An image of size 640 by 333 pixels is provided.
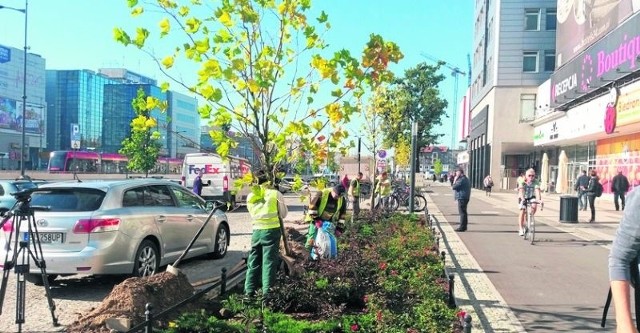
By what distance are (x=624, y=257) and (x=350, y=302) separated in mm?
3975

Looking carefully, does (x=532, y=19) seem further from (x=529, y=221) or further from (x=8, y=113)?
(x=8, y=113)

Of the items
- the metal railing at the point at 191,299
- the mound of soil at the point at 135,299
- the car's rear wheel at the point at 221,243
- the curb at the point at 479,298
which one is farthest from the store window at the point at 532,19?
the mound of soil at the point at 135,299

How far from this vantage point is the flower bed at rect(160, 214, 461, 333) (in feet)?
15.0

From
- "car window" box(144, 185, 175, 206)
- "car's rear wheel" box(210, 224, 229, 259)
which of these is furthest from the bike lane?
"car window" box(144, 185, 175, 206)

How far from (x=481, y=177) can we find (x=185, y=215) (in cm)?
4900

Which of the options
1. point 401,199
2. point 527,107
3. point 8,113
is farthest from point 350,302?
point 8,113

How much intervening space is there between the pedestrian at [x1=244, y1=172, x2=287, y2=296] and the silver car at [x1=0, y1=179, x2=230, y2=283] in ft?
7.84

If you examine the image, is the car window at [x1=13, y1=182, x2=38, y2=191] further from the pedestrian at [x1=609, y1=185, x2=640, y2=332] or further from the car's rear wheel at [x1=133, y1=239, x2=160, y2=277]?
the pedestrian at [x1=609, y1=185, x2=640, y2=332]

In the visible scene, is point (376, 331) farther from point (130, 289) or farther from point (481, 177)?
point (481, 177)

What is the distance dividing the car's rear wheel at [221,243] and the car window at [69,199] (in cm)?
314

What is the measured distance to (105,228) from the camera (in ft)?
24.3

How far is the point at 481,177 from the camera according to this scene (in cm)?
5472

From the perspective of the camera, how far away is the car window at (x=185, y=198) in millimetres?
9416

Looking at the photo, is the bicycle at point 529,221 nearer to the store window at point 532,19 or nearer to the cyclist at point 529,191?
the cyclist at point 529,191
